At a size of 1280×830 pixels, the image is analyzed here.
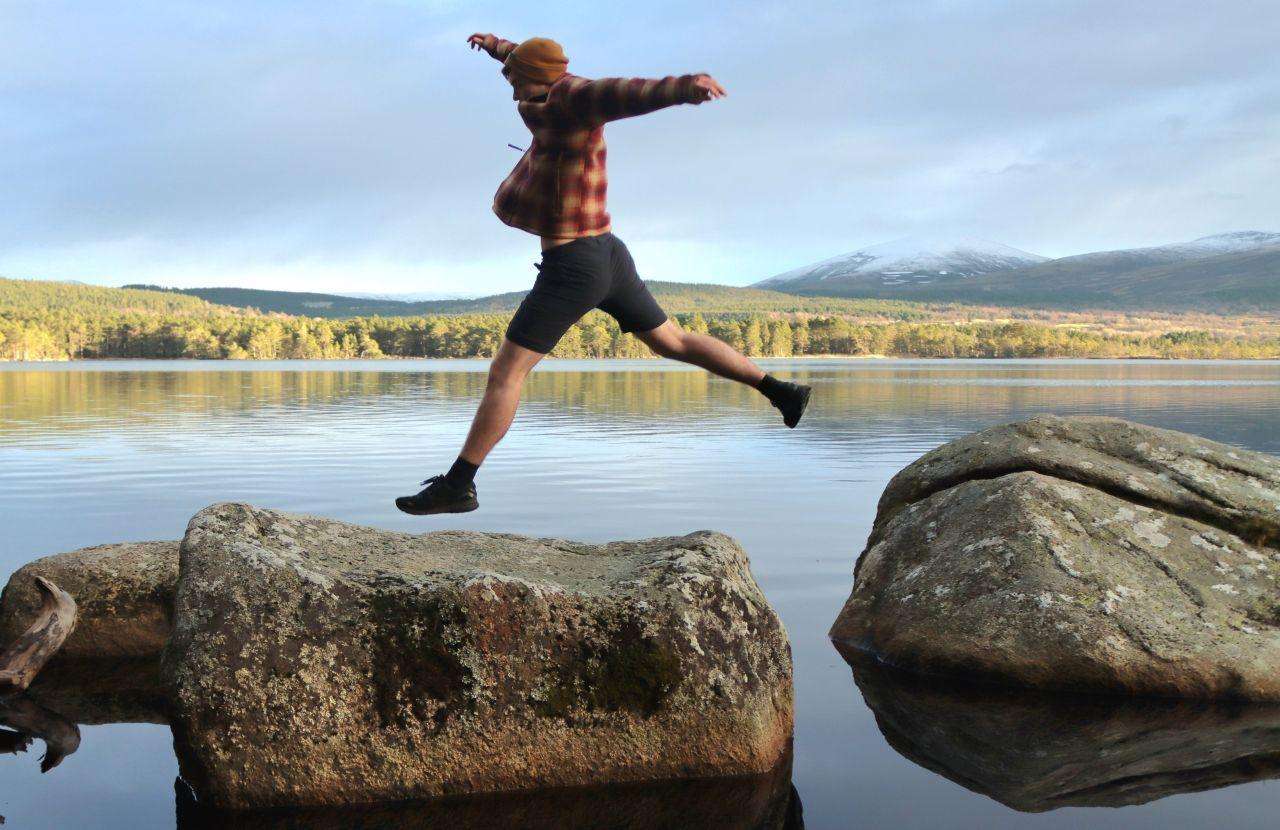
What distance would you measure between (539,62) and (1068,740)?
460cm

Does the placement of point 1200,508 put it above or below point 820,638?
above

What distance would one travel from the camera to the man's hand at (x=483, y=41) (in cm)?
702

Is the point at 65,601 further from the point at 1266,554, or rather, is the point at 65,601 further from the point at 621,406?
the point at 621,406

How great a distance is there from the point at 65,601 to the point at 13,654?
449 mm

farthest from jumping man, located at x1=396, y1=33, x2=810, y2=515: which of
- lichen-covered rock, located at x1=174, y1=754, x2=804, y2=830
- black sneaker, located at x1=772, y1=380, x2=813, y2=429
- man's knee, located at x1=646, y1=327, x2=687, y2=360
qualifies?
lichen-covered rock, located at x1=174, y1=754, x2=804, y2=830

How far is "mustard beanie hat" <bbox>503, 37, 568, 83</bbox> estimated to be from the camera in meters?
6.57

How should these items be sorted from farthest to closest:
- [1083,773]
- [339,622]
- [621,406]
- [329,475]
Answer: [621,406]
[329,475]
[1083,773]
[339,622]

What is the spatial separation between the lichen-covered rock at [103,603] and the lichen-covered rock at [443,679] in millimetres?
2617

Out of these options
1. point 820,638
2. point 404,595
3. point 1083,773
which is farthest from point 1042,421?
point 404,595

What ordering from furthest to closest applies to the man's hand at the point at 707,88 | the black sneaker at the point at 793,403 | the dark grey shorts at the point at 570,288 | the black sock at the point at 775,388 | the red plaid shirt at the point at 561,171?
1. the black sneaker at the point at 793,403
2. the black sock at the point at 775,388
3. the dark grey shorts at the point at 570,288
4. the red plaid shirt at the point at 561,171
5. the man's hand at the point at 707,88

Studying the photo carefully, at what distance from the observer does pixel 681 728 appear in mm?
5539

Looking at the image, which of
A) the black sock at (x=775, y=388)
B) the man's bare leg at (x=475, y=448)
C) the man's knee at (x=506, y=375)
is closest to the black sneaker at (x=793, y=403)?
the black sock at (x=775, y=388)

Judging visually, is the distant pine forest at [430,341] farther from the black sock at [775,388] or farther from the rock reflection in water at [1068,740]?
the rock reflection in water at [1068,740]

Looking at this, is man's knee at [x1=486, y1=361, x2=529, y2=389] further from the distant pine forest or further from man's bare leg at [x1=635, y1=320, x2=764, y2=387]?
the distant pine forest
